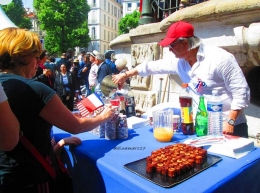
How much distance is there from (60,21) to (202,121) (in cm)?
3405

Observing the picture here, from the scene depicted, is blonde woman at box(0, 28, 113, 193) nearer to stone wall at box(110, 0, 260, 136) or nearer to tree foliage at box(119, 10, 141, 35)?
stone wall at box(110, 0, 260, 136)

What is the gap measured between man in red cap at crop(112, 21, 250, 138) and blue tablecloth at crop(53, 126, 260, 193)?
0.42 m

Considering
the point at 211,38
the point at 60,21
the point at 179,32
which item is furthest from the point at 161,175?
the point at 60,21

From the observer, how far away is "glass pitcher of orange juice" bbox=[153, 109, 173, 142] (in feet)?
6.02

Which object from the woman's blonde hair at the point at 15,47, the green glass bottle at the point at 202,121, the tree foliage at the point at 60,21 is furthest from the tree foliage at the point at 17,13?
the green glass bottle at the point at 202,121

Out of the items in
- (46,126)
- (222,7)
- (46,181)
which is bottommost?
(46,181)

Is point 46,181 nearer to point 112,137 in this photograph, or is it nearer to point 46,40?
point 112,137

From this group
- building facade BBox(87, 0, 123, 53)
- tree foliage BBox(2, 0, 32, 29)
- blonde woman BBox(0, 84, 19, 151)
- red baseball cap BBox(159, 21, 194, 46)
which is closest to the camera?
blonde woman BBox(0, 84, 19, 151)

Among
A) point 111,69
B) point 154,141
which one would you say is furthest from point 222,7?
point 111,69

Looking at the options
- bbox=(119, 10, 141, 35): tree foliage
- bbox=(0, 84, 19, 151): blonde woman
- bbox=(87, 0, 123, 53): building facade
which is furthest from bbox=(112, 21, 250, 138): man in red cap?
bbox=(87, 0, 123, 53): building facade

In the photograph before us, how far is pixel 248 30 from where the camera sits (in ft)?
7.83

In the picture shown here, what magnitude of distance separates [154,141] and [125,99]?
71cm

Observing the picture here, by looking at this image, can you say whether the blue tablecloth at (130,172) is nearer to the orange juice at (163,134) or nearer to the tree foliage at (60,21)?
the orange juice at (163,134)

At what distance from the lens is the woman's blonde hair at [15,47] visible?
1392mm
